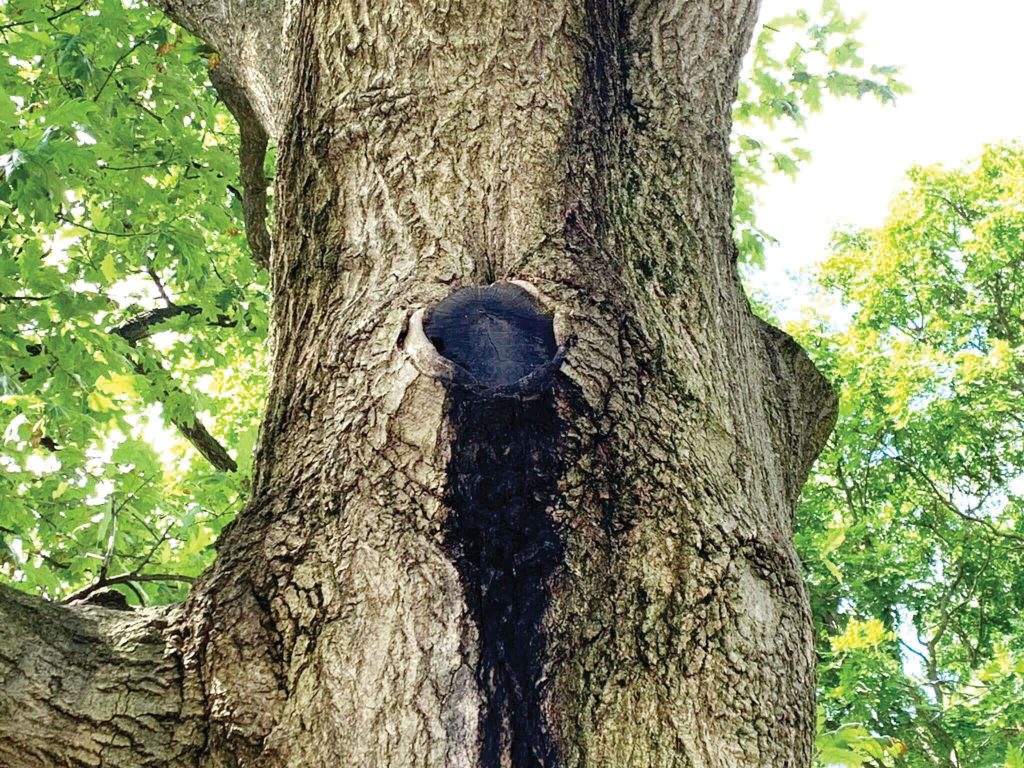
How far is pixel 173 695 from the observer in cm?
154

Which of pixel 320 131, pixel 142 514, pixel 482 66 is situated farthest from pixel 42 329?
pixel 482 66

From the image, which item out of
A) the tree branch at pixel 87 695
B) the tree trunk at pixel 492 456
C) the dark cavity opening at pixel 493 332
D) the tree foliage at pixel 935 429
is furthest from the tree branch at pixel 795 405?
the tree foliage at pixel 935 429

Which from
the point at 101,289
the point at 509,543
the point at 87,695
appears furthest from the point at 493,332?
the point at 101,289

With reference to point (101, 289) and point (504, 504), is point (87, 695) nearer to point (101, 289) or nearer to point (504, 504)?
point (504, 504)

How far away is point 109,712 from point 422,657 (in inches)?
20.7

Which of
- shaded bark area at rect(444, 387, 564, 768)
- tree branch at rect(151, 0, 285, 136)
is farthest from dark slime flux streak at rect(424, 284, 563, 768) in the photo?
tree branch at rect(151, 0, 285, 136)

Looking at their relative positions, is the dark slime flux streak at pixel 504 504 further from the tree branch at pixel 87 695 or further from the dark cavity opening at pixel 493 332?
the tree branch at pixel 87 695

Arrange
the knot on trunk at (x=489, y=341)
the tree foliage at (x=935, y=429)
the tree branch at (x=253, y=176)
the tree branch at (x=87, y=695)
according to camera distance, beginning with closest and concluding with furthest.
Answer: the tree branch at (x=87, y=695) < the knot on trunk at (x=489, y=341) < the tree branch at (x=253, y=176) < the tree foliage at (x=935, y=429)

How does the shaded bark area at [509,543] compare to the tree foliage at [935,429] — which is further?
the tree foliage at [935,429]

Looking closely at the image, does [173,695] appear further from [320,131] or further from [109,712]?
[320,131]

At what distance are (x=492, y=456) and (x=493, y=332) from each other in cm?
24

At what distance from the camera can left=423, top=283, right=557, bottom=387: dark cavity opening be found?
65.9 inches

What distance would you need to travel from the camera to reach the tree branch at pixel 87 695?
1.45 m

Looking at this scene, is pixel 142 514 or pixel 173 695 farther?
pixel 142 514
